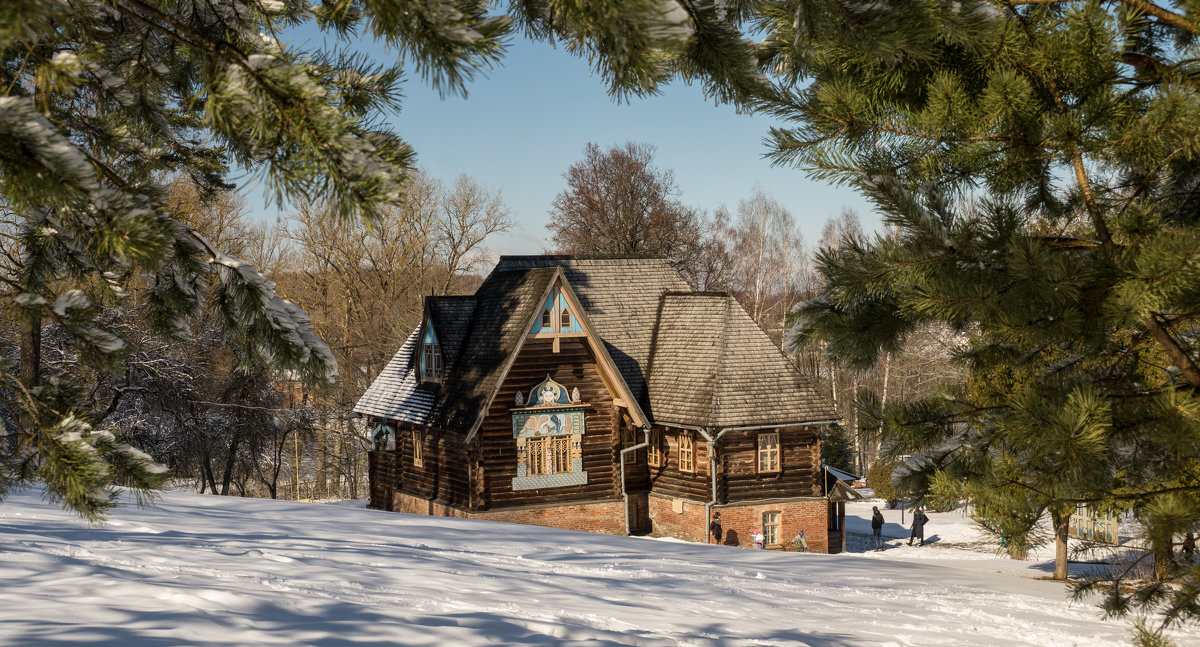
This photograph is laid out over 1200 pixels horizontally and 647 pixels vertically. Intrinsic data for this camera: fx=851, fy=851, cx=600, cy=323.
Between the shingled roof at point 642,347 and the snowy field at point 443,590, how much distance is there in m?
9.71

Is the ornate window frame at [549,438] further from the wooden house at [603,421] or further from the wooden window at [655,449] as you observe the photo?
the wooden window at [655,449]

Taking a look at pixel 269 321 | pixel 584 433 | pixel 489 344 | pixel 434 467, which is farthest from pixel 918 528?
pixel 269 321

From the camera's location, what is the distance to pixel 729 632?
6.46 meters

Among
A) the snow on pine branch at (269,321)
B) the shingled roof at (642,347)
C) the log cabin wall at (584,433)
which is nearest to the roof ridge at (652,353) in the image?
the shingled roof at (642,347)

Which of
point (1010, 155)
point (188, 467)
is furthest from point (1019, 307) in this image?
point (188, 467)

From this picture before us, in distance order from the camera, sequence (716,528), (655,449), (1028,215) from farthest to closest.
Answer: (655,449)
(716,528)
(1028,215)

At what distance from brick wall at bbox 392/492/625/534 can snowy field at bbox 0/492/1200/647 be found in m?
9.40

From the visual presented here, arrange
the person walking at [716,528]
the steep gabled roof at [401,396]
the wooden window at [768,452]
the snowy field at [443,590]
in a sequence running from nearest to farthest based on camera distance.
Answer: the snowy field at [443,590] < the person walking at [716,528] < the wooden window at [768,452] < the steep gabled roof at [401,396]

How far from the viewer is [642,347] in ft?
83.4

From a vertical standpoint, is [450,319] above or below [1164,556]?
above

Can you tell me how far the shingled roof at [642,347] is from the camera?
887 inches

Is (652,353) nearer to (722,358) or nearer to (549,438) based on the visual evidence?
(722,358)

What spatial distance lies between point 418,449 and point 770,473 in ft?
33.4

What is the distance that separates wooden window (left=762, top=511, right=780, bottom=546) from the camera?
23125 mm
